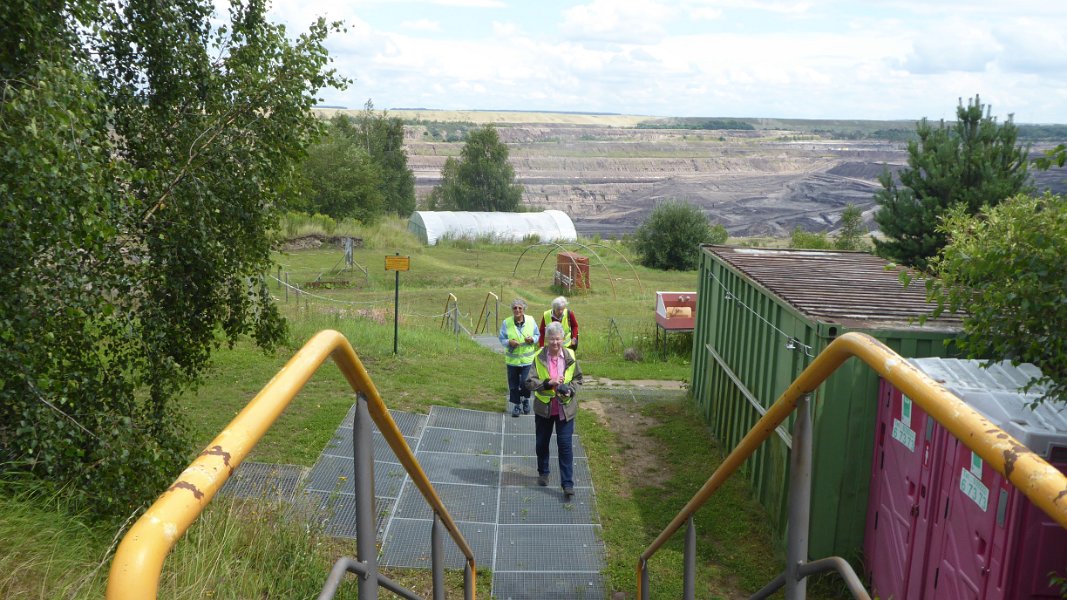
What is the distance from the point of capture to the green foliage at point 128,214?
4.86m

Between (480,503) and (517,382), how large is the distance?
3121mm

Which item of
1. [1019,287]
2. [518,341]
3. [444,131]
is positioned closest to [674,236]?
[518,341]

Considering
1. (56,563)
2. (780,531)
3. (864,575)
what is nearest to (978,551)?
(864,575)

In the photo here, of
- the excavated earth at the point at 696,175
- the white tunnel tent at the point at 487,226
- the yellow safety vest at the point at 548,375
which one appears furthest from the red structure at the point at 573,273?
the excavated earth at the point at 696,175

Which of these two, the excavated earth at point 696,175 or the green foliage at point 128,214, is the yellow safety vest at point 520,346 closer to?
the green foliage at point 128,214

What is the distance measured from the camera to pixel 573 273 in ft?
105

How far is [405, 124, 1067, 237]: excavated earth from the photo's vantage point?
8225 cm

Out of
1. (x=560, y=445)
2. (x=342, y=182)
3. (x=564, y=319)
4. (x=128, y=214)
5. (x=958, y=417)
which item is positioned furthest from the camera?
(x=342, y=182)

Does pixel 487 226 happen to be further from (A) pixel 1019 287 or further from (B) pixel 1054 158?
(B) pixel 1054 158

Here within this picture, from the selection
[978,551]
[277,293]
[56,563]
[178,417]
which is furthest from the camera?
[277,293]

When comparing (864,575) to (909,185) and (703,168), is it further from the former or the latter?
(703,168)

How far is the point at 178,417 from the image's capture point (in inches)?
271

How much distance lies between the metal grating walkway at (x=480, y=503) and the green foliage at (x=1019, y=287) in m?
3.51

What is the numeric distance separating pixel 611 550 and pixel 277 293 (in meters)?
20.4
